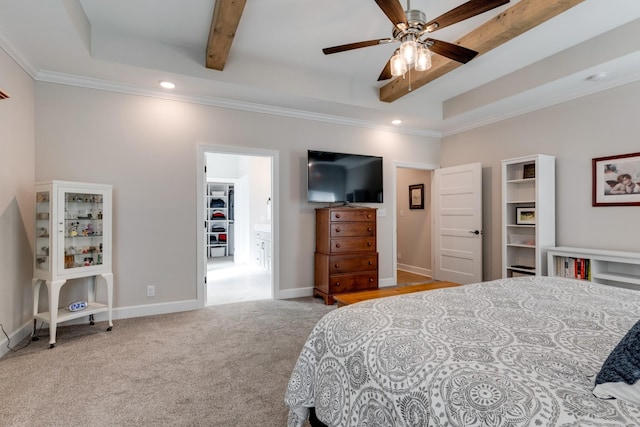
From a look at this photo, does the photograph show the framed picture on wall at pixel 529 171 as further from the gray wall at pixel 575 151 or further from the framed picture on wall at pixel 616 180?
the framed picture on wall at pixel 616 180

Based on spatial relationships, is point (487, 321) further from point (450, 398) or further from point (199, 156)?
point (199, 156)

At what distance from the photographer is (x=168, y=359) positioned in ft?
8.05

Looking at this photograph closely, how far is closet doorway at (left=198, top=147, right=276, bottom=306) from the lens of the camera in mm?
4340

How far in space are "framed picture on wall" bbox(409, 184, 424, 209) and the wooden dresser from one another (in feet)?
6.45

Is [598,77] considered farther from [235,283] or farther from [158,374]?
[235,283]

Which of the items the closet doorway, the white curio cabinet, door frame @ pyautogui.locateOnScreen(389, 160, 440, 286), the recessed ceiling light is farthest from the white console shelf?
the white curio cabinet

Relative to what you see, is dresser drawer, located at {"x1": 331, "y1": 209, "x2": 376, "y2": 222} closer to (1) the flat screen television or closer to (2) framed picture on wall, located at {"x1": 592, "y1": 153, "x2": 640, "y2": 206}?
(1) the flat screen television

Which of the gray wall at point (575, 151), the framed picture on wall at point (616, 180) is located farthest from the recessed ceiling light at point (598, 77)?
the framed picture on wall at point (616, 180)

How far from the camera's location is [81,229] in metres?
3.04

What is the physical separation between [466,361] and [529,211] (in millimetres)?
3734

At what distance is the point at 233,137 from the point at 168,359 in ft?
8.35

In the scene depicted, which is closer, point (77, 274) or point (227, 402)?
point (227, 402)

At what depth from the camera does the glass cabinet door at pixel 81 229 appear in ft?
9.42

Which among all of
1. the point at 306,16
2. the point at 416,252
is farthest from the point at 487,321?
the point at 416,252
